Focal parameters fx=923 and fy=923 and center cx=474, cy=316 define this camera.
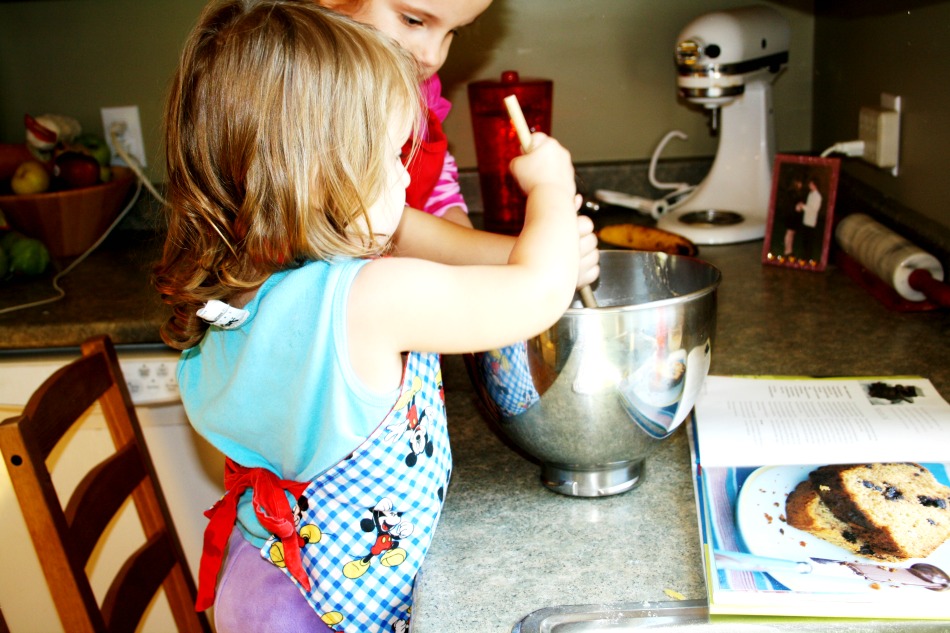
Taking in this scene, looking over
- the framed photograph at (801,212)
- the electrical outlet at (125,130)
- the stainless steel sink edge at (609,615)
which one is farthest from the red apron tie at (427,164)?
the electrical outlet at (125,130)

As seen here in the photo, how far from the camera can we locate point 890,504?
765 millimetres

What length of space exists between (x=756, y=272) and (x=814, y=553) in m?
0.76

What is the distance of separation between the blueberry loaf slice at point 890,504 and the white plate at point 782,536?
15mm

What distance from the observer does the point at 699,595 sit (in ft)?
2.33

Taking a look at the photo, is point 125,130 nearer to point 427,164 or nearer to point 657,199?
point 427,164

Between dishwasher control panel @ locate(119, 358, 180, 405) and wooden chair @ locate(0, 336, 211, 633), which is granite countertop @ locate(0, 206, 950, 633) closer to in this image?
dishwasher control panel @ locate(119, 358, 180, 405)

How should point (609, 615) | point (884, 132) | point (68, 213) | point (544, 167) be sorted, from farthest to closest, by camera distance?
point (68, 213)
point (884, 132)
point (544, 167)
point (609, 615)

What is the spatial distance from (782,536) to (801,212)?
2.63 feet

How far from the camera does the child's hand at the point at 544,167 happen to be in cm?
81

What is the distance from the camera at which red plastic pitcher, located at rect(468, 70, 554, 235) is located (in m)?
1.60

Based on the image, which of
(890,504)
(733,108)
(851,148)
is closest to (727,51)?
(733,108)

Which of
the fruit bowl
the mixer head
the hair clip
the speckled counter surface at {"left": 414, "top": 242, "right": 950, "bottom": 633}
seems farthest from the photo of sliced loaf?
the fruit bowl

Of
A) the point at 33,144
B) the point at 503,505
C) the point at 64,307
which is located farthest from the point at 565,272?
the point at 33,144

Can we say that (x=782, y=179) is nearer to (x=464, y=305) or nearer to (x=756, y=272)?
(x=756, y=272)
